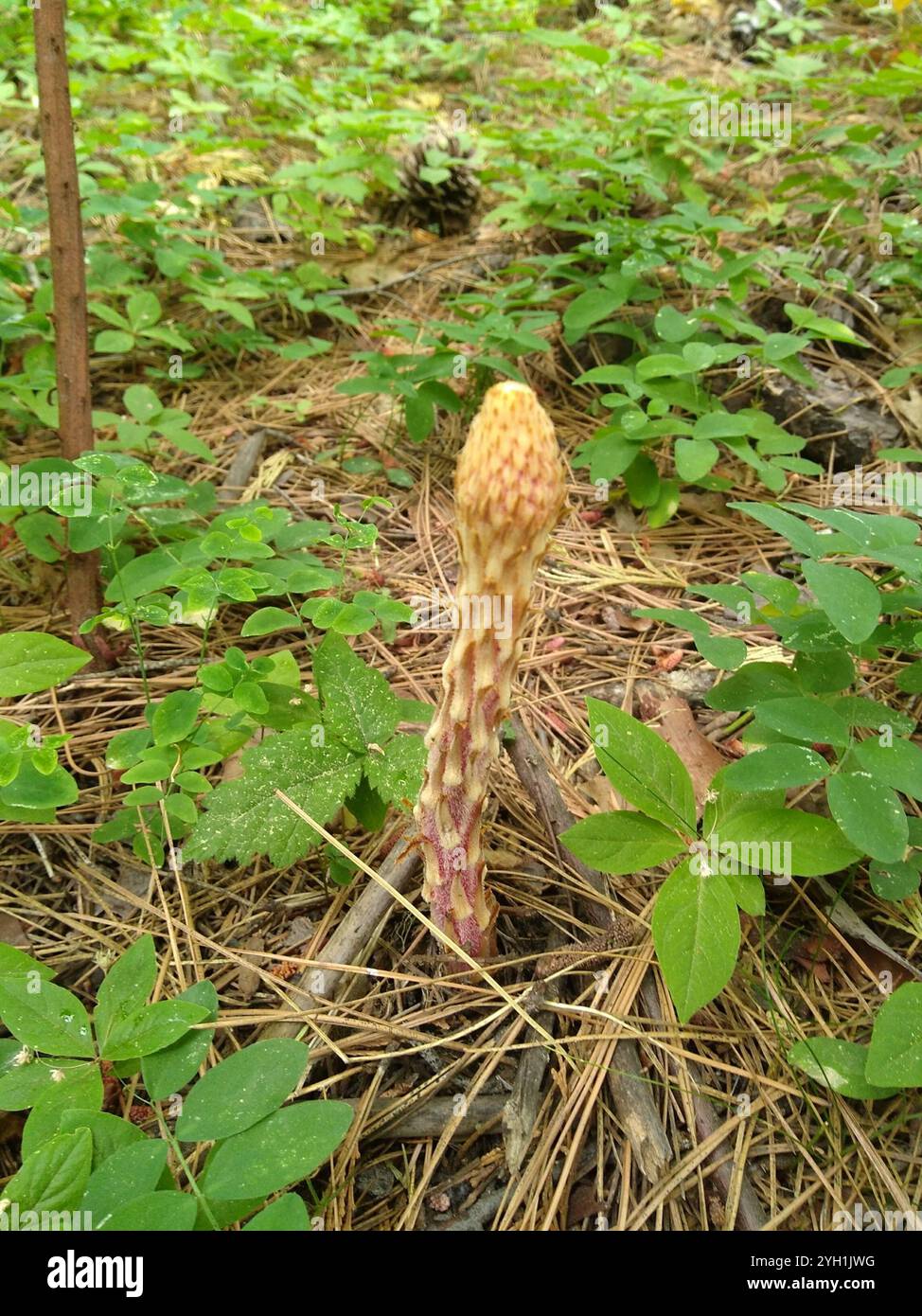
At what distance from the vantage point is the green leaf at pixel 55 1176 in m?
1.19

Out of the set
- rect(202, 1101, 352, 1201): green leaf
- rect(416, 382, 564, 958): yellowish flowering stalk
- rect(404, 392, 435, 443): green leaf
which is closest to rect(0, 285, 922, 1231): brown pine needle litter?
rect(416, 382, 564, 958): yellowish flowering stalk

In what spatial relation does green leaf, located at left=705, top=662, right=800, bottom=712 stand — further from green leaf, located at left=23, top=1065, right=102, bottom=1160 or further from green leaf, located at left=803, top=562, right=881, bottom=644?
green leaf, located at left=23, top=1065, right=102, bottom=1160

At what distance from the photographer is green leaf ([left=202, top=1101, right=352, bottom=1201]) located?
123 centimetres

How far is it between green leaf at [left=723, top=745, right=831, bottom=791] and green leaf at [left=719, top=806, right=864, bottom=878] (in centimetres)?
9

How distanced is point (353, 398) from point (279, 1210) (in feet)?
10.1

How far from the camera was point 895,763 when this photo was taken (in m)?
1.54

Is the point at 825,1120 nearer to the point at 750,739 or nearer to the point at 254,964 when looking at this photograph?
the point at 750,739

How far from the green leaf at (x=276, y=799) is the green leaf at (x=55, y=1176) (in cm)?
52

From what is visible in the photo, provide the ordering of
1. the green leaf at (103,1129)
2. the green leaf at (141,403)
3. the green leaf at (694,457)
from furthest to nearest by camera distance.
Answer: the green leaf at (141,403)
the green leaf at (694,457)
the green leaf at (103,1129)

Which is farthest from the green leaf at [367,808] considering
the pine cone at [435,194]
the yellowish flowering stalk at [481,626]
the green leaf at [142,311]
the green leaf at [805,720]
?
the pine cone at [435,194]

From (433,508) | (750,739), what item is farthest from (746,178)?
(750,739)

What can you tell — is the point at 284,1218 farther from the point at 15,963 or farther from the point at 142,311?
the point at 142,311

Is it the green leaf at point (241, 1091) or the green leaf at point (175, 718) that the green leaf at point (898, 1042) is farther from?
the green leaf at point (175, 718)

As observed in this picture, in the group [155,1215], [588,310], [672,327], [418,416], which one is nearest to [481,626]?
[155,1215]
